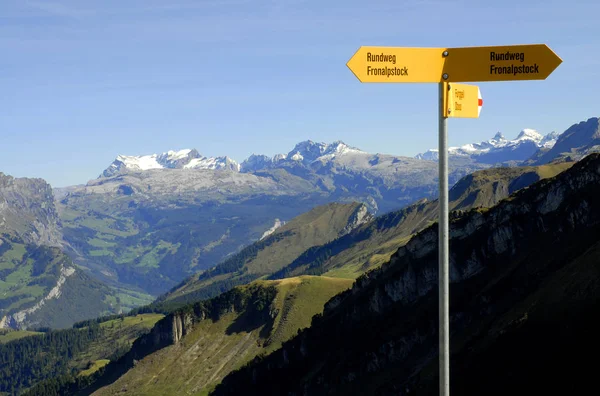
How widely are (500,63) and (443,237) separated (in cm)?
482

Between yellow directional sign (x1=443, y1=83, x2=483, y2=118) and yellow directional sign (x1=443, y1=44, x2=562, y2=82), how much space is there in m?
0.30

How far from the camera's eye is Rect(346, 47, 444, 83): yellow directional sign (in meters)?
15.3

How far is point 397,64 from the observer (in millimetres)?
15469

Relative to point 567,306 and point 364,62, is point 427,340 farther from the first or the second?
point 364,62

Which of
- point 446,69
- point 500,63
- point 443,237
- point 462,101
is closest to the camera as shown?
point 443,237

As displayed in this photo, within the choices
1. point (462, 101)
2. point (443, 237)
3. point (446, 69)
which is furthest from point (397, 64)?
point (443, 237)

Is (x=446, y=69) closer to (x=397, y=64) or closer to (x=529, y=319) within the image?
(x=397, y=64)

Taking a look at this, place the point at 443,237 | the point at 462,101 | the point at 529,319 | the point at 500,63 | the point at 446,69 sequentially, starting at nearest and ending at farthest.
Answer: the point at 443,237
the point at 446,69
the point at 500,63
the point at 462,101
the point at 529,319

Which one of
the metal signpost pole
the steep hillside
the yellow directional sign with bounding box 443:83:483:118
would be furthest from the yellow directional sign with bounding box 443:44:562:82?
the steep hillside

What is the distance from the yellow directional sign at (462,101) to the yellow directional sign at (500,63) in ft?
1.00

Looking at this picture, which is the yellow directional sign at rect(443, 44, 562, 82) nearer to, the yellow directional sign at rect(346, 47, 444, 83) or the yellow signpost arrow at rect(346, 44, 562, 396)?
the yellow signpost arrow at rect(346, 44, 562, 396)

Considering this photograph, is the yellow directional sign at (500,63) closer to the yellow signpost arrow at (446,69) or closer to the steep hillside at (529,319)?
the yellow signpost arrow at (446,69)

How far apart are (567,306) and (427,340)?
82703 millimetres


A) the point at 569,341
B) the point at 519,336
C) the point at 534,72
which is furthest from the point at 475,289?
the point at 534,72
